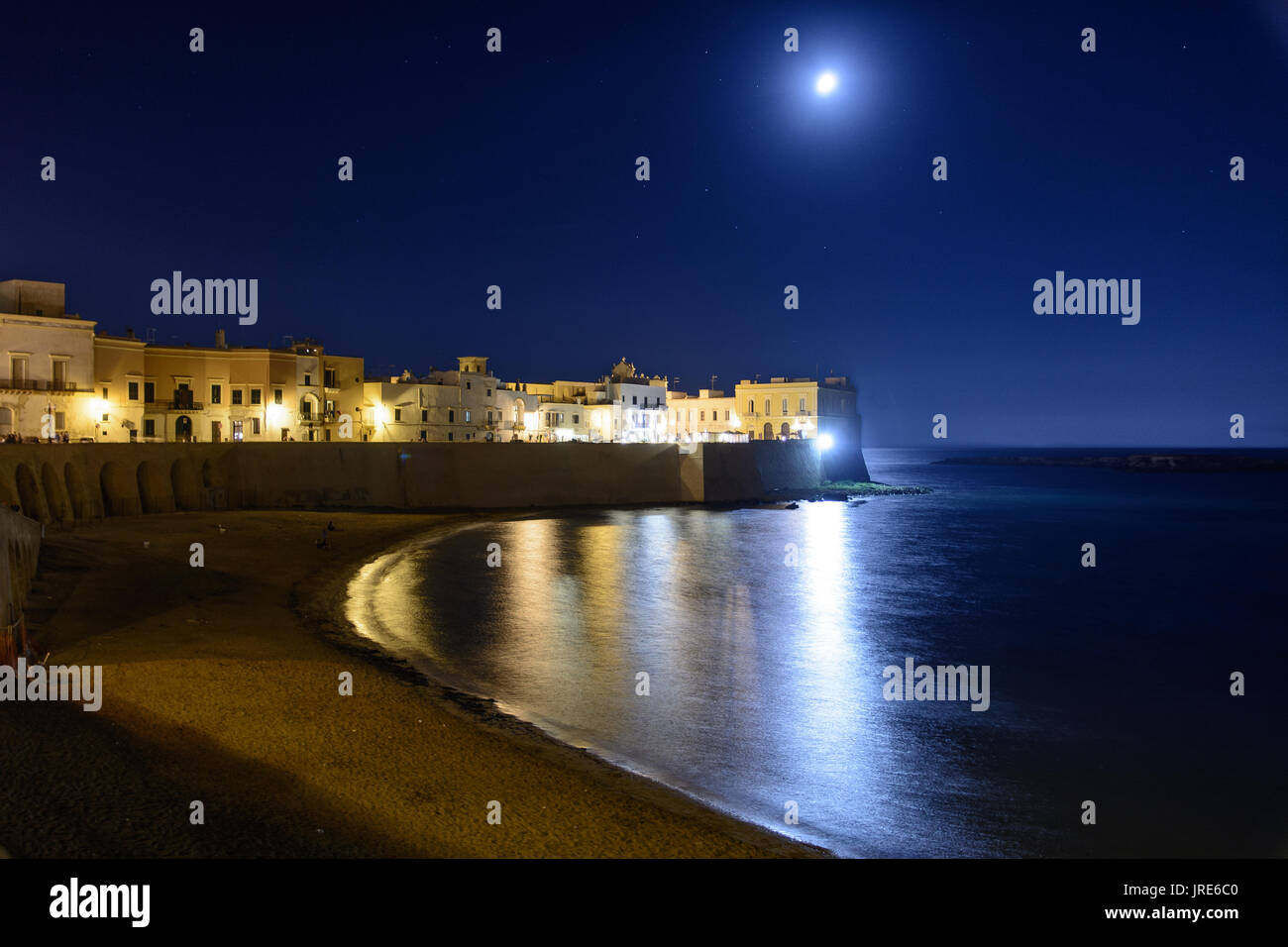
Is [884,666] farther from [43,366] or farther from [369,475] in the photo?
[43,366]

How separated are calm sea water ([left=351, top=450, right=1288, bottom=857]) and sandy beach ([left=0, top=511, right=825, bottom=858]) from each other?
1.24 meters

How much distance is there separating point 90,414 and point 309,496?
10.1 m

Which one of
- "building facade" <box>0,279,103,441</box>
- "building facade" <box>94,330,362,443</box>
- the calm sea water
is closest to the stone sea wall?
"building facade" <box>0,279,103,441</box>

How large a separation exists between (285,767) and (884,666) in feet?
39.2

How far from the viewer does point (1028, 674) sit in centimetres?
1659

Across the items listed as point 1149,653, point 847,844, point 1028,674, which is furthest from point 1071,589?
point 847,844

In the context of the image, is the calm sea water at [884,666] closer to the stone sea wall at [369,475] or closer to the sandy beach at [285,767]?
the sandy beach at [285,767]

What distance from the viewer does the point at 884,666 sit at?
55.2ft

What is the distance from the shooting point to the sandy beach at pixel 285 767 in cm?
709

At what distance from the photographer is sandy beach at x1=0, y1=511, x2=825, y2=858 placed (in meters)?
7.09

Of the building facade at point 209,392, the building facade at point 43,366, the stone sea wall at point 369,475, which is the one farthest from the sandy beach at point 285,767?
the building facade at point 209,392

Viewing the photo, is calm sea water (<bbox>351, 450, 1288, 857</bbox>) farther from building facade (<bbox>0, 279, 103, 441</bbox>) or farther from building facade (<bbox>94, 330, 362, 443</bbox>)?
building facade (<bbox>0, 279, 103, 441</bbox>)

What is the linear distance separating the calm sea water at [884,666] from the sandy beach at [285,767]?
1.24 meters
